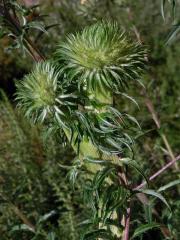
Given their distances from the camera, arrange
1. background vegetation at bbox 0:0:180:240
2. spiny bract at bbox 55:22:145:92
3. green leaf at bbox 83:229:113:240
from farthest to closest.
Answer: background vegetation at bbox 0:0:180:240 → green leaf at bbox 83:229:113:240 → spiny bract at bbox 55:22:145:92

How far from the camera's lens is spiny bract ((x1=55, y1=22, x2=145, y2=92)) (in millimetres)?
1217

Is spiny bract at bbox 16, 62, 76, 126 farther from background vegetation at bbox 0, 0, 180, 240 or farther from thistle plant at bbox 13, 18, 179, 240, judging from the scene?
background vegetation at bbox 0, 0, 180, 240

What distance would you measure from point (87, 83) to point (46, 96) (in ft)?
0.33

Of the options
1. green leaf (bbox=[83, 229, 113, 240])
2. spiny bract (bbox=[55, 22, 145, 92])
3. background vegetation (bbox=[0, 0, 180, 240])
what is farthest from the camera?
background vegetation (bbox=[0, 0, 180, 240])

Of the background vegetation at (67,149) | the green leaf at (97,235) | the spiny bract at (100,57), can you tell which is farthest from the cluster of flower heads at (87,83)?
the green leaf at (97,235)

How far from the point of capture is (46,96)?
1246 mm

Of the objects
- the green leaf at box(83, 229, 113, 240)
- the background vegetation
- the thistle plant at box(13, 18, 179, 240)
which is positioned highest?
the thistle plant at box(13, 18, 179, 240)

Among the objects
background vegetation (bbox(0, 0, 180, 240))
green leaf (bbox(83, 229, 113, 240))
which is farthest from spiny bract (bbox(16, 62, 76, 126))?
green leaf (bbox(83, 229, 113, 240))

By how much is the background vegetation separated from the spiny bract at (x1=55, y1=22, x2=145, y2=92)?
3.4 inches

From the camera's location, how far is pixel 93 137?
1.27 metres

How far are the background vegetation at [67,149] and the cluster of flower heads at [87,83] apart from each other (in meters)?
0.11

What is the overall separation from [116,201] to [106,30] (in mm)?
417

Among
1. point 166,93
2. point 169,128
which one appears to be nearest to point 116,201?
point 169,128

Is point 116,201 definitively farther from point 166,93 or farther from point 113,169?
point 166,93
